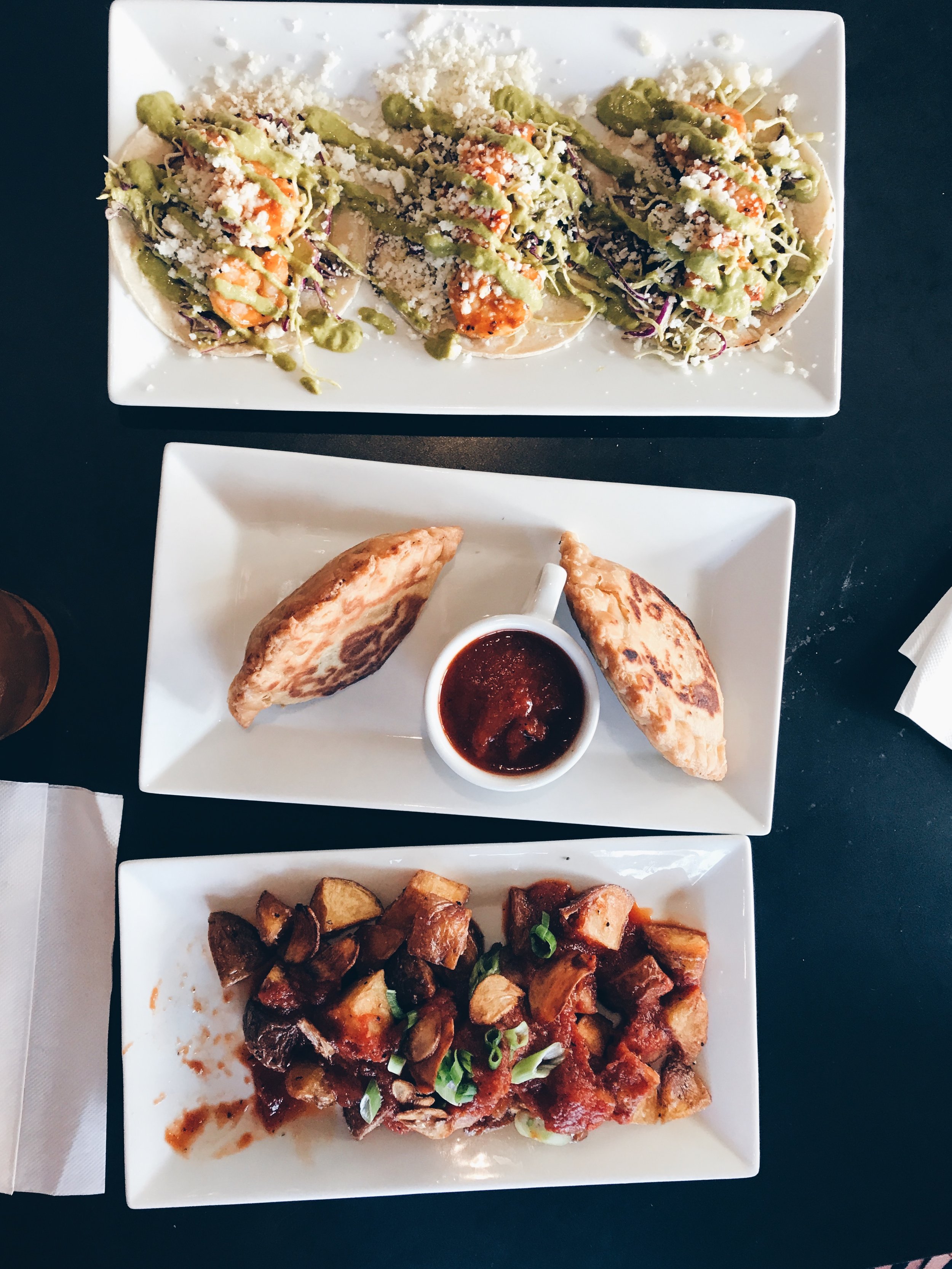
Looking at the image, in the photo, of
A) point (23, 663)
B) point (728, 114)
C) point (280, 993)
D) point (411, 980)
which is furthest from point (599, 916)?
point (728, 114)

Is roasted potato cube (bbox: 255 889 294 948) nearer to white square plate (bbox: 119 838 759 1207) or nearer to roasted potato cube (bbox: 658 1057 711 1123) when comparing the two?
white square plate (bbox: 119 838 759 1207)

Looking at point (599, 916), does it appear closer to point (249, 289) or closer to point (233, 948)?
point (233, 948)

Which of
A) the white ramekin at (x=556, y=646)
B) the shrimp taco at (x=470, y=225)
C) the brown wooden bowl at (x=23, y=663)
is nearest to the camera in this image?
the white ramekin at (x=556, y=646)

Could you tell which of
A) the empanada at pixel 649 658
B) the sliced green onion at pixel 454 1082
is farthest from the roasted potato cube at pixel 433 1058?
the empanada at pixel 649 658

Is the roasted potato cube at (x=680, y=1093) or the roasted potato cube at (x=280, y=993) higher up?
the roasted potato cube at (x=280, y=993)

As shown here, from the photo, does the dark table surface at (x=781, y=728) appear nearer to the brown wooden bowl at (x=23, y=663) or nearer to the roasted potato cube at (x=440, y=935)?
the brown wooden bowl at (x=23, y=663)

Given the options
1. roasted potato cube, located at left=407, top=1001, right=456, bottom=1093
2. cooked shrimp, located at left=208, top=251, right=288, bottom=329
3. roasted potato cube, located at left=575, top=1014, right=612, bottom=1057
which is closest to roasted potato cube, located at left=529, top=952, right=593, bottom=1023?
roasted potato cube, located at left=575, top=1014, right=612, bottom=1057

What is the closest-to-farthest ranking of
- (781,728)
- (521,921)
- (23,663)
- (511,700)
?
(511,700)
(521,921)
(23,663)
(781,728)
